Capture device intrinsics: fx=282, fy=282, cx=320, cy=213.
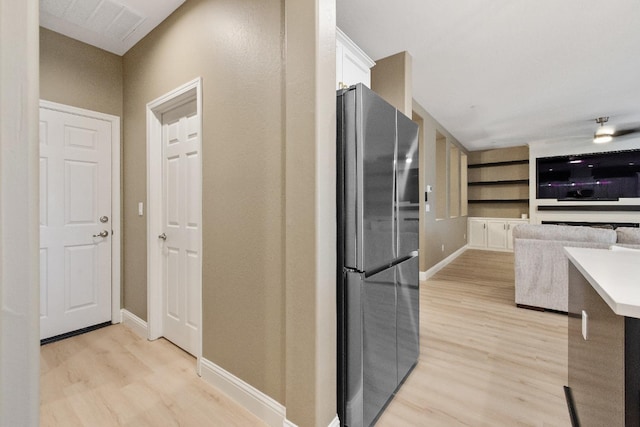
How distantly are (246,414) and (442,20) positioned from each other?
3320mm

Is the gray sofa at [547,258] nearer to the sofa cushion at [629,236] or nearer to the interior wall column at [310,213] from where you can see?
the sofa cushion at [629,236]

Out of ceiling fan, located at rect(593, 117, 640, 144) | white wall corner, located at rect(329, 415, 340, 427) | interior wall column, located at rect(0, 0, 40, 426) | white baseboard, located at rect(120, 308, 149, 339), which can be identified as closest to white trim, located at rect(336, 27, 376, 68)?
interior wall column, located at rect(0, 0, 40, 426)

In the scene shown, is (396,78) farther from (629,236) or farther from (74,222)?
(74,222)

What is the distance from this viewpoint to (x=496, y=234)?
24.0 feet

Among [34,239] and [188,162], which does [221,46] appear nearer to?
[188,162]

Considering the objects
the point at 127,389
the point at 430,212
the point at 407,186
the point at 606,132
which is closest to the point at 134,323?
the point at 127,389

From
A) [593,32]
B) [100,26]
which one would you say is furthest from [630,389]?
[100,26]

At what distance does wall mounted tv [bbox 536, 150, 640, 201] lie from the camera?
6.00 metres

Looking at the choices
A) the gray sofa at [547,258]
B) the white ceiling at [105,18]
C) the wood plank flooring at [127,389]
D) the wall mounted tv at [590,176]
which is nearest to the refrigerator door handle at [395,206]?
the wood plank flooring at [127,389]

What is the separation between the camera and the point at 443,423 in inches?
61.1

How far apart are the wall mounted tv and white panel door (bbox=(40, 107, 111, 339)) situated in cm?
850

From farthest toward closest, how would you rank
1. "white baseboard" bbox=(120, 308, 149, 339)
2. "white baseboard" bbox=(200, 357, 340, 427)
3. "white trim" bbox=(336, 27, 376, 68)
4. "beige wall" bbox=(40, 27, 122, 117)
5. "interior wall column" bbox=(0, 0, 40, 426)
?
"white baseboard" bbox=(120, 308, 149, 339)
"beige wall" bbox=(40, 27, 122, 117)
"white trim" bbox=(336, 27, 376, 68)
"white baseboard" bbox=(200, 357, 340, 427)
"interior wall column" bbox=(0, 0, 40, 426)

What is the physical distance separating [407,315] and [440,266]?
12.1 feet

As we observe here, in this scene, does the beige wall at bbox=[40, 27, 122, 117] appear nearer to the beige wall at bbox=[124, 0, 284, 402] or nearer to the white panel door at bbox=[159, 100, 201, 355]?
the white panel door at bbox=[159, 100, 201, 355]
